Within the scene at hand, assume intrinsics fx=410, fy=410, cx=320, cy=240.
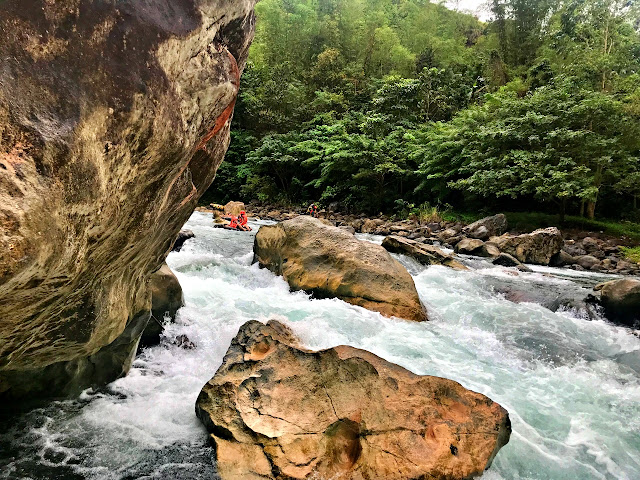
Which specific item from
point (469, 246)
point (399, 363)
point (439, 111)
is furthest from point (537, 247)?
point (439, 111)

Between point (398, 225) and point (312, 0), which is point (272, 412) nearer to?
point (398, 225)

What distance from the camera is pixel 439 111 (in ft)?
78.6

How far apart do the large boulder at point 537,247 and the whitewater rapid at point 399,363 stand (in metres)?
3.82

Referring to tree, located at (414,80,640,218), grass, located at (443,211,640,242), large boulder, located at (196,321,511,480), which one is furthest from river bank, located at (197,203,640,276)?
large boulder, located at (196,321,511,480)

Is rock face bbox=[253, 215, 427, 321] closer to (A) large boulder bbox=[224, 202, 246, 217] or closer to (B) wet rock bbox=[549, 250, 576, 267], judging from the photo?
(B) wet rock bbox=[549, 250, 576, 267]

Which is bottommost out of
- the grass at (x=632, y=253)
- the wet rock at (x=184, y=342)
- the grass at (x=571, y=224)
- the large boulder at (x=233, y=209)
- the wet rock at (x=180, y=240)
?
the large boulder at (x=233, y=209)

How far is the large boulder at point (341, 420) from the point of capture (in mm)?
2604

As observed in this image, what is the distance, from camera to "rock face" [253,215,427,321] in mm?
6406

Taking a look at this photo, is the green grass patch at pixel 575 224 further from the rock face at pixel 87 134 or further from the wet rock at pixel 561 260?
the rock face at pixel 87 134

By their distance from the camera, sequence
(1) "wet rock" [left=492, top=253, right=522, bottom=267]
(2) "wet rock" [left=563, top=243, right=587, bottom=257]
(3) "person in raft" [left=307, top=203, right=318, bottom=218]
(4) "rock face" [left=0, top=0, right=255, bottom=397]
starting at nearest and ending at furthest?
(4) "rock face" [left=0, top=0, right=255, bottom=397] < (1) "wet rock" [left=492, top=253, right=522, bottom=267] < (2) "wet rock" [left=563, top=243, right=587, bottom=257] < (3) "person in raft" [left=307, top=203, right=318, bottom=218]

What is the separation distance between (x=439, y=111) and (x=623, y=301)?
19267 mm

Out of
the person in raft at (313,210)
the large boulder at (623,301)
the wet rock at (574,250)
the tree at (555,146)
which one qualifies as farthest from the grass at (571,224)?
the large boulder at (623,301)

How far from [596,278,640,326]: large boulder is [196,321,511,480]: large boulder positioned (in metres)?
5.21

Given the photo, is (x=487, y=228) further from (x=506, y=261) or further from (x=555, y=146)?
(x=506, y=261)
